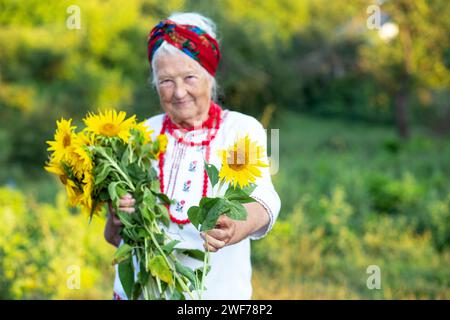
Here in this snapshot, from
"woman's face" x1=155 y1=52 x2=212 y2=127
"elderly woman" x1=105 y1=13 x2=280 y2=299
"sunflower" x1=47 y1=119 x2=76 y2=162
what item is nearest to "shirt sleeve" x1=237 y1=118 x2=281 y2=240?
"elderly woman" x1=105 y1=13 x2=280 y2=299

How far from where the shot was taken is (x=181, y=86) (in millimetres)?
2062

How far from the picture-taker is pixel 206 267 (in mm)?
1911

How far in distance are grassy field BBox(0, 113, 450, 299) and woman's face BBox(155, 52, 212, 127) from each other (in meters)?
2.28

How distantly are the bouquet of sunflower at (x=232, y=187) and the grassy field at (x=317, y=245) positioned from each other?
98.1 inches

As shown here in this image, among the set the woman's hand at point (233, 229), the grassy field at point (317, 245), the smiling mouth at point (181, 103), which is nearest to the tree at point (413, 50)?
the grassy field at point (317, 245)

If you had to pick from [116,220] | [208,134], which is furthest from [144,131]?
[116,220]

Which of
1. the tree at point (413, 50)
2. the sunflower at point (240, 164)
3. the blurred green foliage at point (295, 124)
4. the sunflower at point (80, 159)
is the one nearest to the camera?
the sunflower at point (240, 164)

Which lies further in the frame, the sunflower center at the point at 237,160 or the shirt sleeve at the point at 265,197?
the shirt sleeve at the point at 265,197

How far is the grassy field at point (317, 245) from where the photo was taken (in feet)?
13.9

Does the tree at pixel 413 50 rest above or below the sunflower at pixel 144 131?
above

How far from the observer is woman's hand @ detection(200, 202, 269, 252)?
1785mm

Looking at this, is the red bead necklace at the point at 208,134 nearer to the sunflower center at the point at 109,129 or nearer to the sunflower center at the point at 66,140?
the sunflower center at the point at 109,129

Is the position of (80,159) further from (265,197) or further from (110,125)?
(265,197)
